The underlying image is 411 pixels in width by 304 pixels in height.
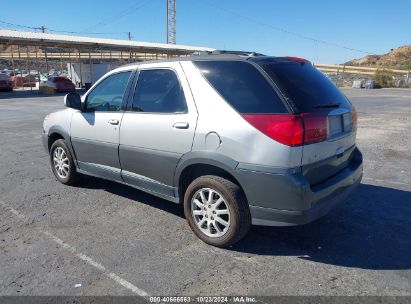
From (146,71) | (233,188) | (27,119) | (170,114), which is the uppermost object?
(146,71)

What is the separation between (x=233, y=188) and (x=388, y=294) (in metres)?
1.50

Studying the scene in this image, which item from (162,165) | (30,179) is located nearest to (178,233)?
(162,165)

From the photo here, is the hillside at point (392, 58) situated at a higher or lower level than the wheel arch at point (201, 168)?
higher

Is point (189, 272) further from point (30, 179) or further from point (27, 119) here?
point (27, 119)

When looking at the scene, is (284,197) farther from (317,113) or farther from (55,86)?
(55,86)

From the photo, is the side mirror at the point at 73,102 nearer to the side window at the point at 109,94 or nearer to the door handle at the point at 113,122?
the side window at the point at 109,94

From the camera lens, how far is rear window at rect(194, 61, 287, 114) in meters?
3.37

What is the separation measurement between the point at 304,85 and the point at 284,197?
1093mm

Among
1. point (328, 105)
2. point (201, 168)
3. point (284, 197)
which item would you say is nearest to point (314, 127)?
point (328, 105)

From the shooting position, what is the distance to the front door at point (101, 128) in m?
4.68

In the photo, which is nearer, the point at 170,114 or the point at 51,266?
the point at 51,266

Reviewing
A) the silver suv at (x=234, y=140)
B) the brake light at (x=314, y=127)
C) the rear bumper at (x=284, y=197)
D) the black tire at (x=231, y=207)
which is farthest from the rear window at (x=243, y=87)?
the black tire at (x=231, y=207)

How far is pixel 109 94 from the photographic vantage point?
490 cm

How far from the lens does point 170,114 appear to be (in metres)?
4.01
